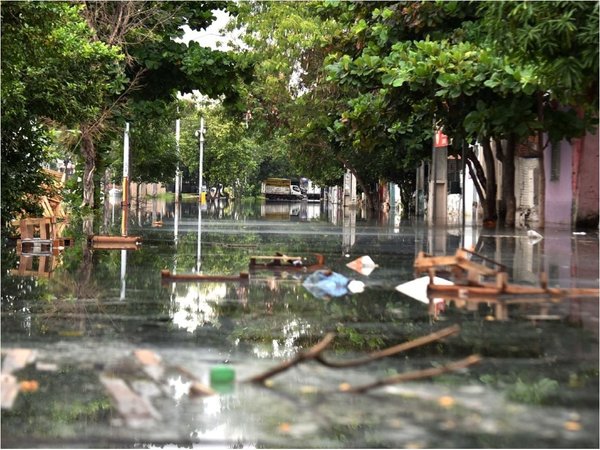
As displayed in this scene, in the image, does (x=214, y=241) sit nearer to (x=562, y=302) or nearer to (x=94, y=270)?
(x=94, y=270)

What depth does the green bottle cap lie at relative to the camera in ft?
17.4

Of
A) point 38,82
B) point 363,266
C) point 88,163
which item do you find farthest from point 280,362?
point 88,163

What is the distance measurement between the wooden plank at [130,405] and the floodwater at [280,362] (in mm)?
11

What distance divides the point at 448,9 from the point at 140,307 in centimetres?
1638

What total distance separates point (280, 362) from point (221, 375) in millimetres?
771

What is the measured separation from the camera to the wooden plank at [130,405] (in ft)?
14.9

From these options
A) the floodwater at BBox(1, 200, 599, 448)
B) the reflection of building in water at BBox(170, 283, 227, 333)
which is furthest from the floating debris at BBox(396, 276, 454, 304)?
the reflection of building in water at BBox(170, 283, 227, 333)

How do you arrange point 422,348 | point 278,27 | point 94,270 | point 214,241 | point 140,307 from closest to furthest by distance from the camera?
point 422,348
point 140,307
point 94,270
point 214,241
point 278,27

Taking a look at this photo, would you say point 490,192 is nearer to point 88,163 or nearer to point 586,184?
point 586,184

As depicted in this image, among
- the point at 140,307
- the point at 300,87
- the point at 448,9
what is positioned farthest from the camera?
the point at 300,87

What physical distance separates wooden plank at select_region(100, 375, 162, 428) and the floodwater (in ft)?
0.04

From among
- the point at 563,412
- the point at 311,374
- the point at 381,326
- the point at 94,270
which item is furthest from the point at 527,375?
the point at 94,270

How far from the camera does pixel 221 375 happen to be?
17.5ft

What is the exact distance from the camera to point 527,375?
5609 mm
